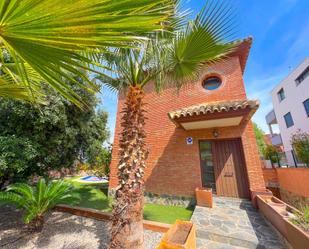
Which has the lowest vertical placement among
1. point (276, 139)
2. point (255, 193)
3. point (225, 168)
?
point (255, 193)

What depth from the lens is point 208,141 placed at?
816 cm

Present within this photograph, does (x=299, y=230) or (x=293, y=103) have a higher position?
(x=293, y=103)

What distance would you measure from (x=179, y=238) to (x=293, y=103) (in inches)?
1062

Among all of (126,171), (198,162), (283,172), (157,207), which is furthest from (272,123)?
(126,171)

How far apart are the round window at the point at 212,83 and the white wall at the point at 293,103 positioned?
17717 mm

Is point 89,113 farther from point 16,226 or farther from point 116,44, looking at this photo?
point 116,44

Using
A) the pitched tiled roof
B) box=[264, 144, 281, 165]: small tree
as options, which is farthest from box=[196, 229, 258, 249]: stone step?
box=[264, 144, 281, 165]: small tree

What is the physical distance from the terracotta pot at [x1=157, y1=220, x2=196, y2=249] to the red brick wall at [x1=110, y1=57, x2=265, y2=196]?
419cm

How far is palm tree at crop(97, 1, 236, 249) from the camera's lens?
304 cm

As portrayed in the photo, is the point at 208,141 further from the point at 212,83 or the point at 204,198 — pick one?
the point at 212,83

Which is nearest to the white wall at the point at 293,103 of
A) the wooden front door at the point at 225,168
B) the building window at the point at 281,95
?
the building window at the point at 281,95

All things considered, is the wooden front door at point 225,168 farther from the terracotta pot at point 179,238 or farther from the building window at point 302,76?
the building window at point 302,76

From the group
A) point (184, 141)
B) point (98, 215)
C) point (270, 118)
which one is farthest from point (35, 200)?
point (270, 118)

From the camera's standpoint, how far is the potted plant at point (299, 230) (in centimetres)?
311
